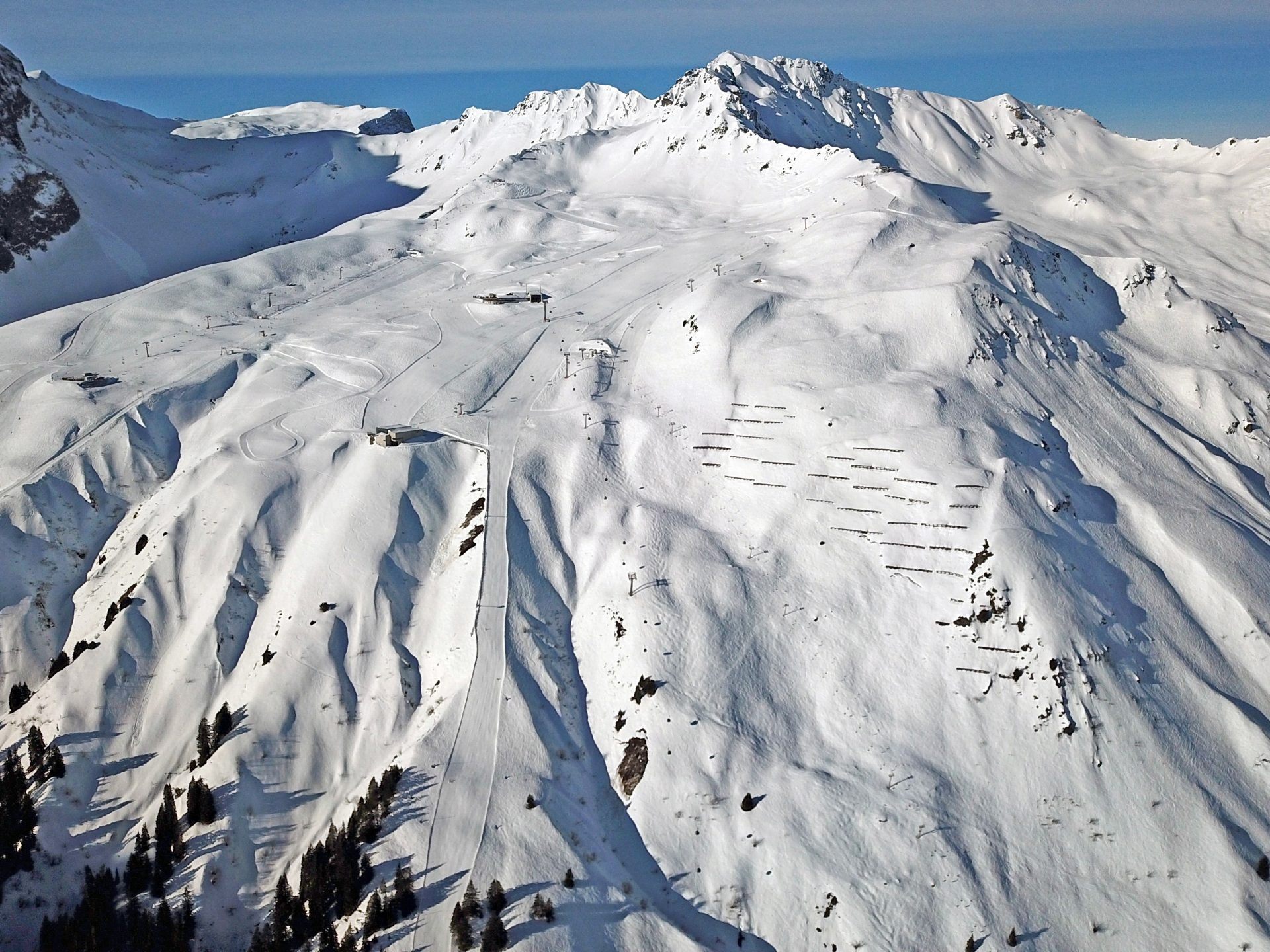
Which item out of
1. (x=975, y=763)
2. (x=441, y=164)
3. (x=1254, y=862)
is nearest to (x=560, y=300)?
(x=975, y=763)

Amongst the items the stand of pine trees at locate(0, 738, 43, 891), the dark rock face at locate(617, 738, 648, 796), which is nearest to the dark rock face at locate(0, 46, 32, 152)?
the stand of pine trees at locate(0, 738, 43, 891)

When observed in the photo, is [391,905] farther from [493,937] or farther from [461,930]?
[493,937]

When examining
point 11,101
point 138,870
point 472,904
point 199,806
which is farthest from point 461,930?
point 11,101

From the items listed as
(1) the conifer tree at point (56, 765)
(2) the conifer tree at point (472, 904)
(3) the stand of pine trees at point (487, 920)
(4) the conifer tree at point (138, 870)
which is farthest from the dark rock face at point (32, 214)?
(3) the stand of pine trees at point (487, 920)

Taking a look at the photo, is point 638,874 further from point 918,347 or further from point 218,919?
point 918,347

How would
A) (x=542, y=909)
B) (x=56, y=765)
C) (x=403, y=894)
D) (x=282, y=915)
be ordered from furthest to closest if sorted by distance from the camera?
(x=56, y=765) < (x=282, y=915) < (x=403, y=894) < (x=542, y=909)

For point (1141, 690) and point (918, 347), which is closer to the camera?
point (1141, 690)

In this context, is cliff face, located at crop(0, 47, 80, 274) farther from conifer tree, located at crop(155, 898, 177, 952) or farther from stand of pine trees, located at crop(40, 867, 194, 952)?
conifer tree, located at crop(155, 898, 177, 952)
